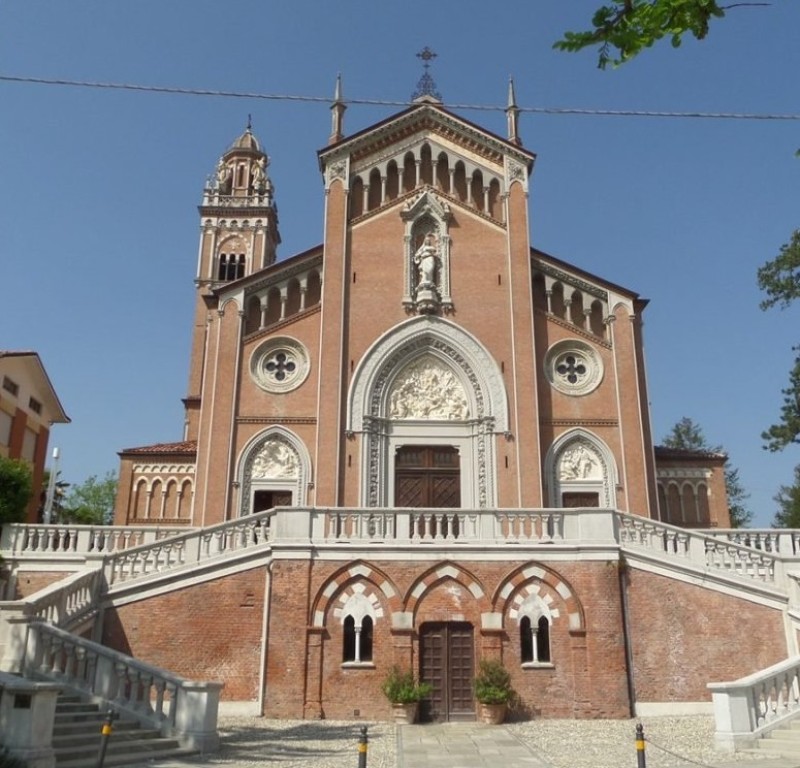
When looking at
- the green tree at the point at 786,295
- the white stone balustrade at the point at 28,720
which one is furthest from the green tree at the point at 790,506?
the white stone balustrade at the point at 28,720

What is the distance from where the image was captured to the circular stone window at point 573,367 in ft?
83.5

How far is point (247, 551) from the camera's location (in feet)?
57.3

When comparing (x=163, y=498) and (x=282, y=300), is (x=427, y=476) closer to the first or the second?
(x=282, y=300)

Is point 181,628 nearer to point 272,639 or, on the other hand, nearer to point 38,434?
point 272,639

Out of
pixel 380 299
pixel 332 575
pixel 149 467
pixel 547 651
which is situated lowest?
pixel 547 651

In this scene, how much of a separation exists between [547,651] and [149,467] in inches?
617

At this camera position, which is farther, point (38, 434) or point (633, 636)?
point (38, 434)

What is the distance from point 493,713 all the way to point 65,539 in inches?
437

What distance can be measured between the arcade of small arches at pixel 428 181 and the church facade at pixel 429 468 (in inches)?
3.4

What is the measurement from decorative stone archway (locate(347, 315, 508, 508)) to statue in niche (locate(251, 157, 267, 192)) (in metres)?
28.8

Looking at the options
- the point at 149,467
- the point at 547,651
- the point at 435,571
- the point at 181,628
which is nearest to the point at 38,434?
the point at 149,467

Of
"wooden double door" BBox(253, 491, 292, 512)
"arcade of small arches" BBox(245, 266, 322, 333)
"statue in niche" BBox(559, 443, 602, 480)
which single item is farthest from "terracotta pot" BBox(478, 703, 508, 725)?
"arcade of small arches" BBox(245, 266, 322, 333)

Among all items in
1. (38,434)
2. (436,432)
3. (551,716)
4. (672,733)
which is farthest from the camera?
(38,434)

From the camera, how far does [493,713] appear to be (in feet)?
51.8
